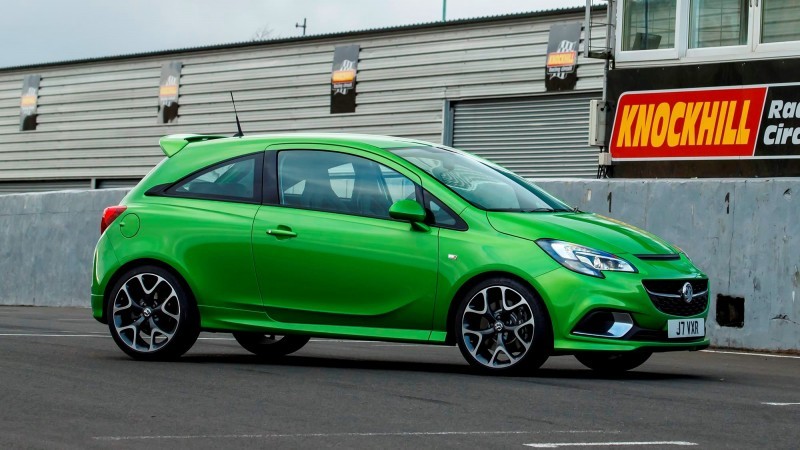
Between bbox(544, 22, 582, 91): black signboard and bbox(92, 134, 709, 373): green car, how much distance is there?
47.0 feet

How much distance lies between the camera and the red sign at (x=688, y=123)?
1858cm

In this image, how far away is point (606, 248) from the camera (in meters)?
9.40

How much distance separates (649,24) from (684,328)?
1053 cm

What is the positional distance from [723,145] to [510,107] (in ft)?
25.7

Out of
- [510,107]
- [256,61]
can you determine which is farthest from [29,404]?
[256,61]

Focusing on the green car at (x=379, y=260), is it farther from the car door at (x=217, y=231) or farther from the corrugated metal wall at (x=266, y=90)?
the corrugated metal wall at (x=266, y=90)

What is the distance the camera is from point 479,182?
1020cm

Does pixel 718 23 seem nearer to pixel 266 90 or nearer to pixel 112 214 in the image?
pixel 112 214

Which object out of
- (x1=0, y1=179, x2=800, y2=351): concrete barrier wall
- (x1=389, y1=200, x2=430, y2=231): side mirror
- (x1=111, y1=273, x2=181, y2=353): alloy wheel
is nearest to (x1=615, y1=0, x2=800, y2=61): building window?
(x1=0, y1=179, x2=800, y2=351): concrete barrier wall

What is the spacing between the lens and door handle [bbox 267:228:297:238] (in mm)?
10125

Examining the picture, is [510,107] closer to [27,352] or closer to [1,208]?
[1,208]

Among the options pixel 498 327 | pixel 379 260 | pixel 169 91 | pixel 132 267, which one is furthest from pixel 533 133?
pixel 498 327

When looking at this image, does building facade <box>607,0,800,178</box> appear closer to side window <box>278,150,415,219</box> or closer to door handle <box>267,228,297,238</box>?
side window <box>278,150,415,219</box>

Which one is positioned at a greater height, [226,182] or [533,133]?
[533,133]
